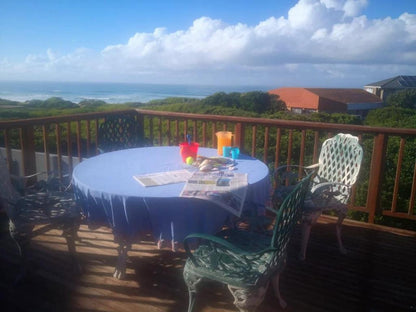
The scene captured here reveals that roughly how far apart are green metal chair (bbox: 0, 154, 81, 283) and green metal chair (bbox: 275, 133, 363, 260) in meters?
1.62

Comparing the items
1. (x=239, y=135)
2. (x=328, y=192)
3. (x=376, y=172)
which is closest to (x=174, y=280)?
(x=328, y=192)

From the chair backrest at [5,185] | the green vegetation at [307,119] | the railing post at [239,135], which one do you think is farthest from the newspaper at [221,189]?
the green vegetation at [307,119]

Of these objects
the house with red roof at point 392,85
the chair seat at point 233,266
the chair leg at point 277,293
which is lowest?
the chair leg at point 277,293

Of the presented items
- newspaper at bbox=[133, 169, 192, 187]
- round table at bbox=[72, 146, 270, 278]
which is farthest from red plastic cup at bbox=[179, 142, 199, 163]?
round table at bbox=[72, 146, 270, 278]

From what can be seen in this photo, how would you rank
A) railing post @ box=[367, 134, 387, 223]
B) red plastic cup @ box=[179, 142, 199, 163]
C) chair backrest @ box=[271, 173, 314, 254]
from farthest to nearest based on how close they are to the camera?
railing post @ box=[367, 134, 387, 223]
red plastic cup @ box=[179, 142, 199, 163]
chair backrest @ box=[271, 173, 314, 254]

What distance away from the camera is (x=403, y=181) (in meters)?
5.57

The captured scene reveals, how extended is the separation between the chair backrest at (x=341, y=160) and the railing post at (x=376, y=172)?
1.70ft

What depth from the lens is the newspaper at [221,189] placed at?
1619 millimetres

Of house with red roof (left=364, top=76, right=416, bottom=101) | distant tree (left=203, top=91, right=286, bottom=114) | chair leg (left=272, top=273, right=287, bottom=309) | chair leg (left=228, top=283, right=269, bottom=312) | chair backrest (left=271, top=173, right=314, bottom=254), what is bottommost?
chair leg (left=272, top=273, right=287, bottom=309)

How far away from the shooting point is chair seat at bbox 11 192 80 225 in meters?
2.05

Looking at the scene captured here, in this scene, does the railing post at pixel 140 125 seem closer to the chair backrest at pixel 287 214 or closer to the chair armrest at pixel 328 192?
the chair armrest at pixel 328 192

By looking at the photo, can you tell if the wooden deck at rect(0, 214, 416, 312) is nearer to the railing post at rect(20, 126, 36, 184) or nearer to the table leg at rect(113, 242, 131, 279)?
the table leg at rect(113, 242, 131, 279)

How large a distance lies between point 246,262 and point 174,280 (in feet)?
2.96

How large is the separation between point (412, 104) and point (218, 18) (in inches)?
509
